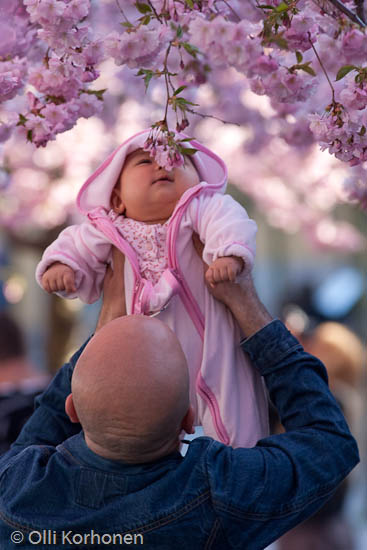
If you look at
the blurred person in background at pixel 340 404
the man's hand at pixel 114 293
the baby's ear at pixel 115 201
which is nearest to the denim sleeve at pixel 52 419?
the man's hand at pixel 114 293

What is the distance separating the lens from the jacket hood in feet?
4.46

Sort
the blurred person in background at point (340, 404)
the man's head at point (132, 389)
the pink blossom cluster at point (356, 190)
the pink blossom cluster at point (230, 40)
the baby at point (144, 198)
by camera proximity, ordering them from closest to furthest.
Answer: the man's head at point (132, 389) < the baby at point (144, 198) < the pink blossom cluster at point (230, 40) < the pink blossom cluster at point (356, 190) < the blurred person in background at point (340, 404)

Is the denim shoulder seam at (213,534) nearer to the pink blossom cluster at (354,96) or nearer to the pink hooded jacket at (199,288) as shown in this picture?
the pink hooded jacket at (199,288)

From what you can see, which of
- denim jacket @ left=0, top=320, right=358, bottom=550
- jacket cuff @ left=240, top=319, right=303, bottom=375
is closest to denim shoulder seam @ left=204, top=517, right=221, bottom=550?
denim jacket @ left=0, top=320, right=358, bottom=550

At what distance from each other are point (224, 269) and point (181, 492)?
0.40m

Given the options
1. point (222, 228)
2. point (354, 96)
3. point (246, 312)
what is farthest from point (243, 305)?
point (354, 96)

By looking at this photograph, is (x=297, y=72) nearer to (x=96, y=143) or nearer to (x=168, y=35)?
(x=168, y=35)

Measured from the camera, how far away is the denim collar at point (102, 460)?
1.09 m

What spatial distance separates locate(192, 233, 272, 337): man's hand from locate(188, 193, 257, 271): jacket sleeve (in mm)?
53

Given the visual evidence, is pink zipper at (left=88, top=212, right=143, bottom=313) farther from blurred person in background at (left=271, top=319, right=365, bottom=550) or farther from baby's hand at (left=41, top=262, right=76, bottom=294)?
blurred person in background at (left=271, top=319, right=365, bottom=550)

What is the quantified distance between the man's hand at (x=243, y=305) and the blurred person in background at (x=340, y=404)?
1914 mm

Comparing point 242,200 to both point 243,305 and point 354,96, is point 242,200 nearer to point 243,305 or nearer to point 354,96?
point 354,96

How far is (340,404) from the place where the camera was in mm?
3131

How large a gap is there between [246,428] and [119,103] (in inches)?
132
